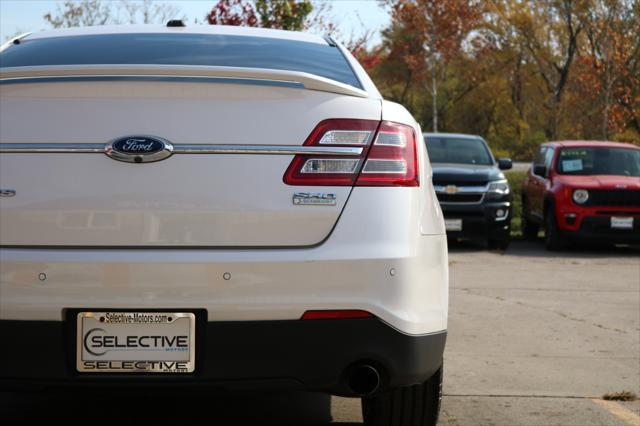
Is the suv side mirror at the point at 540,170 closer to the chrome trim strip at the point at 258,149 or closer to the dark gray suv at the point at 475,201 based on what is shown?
the dark gray suv at the point at 475,201

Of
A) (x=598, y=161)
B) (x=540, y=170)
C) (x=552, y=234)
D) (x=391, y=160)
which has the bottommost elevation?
(x=552, y=234)

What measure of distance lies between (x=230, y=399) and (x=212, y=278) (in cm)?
194

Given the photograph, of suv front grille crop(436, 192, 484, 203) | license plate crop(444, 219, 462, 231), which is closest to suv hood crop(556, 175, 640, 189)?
suv front grille crop(436, 192, 484, 203)

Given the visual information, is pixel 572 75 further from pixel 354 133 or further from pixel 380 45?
pixel 354 133

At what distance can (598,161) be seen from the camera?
15273mm

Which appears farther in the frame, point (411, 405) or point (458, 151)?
point (458, 151)

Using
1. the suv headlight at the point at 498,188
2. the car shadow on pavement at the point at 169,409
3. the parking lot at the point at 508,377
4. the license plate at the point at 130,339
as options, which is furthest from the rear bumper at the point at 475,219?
the license plate at the point at 130,339

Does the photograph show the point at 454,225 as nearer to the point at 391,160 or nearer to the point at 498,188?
the point at 498,188

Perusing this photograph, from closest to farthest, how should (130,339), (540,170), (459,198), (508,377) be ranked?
1. (130,339)
2. (508,377)
3. (459,198)
4. (540,170)

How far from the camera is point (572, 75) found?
43.2m

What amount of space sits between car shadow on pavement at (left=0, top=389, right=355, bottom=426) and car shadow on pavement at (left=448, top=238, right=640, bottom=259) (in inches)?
372

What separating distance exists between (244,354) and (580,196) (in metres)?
11.7

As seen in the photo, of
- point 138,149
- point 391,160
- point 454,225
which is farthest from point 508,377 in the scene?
point 454,225

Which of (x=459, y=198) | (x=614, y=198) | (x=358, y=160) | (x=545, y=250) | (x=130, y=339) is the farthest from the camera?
(x=545, y=250)
